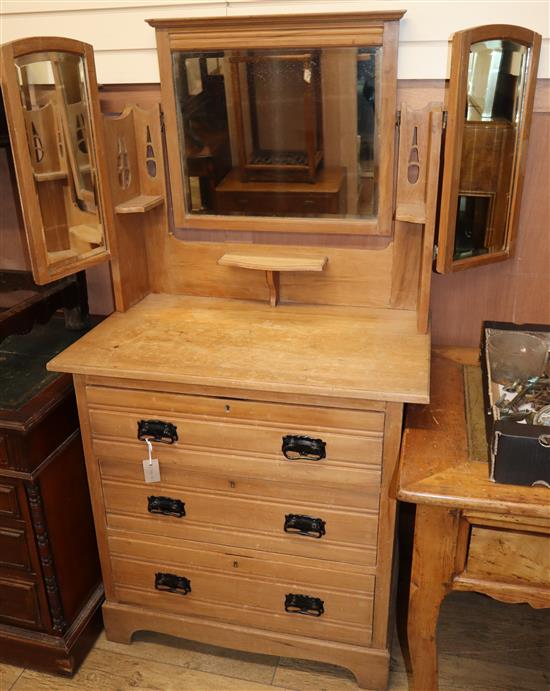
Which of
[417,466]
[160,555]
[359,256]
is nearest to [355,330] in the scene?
[359,256]

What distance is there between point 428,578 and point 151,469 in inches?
30.6

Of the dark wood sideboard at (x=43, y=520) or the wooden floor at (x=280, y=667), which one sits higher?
the dark wood sideboard at (x=43, y=520)

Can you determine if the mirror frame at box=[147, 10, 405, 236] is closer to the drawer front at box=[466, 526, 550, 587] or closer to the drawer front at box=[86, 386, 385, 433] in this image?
the drawer front at box=[86, 386, 385, 433]

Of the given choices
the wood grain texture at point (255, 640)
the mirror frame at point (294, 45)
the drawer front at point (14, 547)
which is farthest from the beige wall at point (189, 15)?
the wood grain texture at point (255, 640)

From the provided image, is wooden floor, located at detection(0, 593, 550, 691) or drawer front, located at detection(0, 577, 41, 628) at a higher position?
drawer front, located at detection(0, 577, 41, 628)

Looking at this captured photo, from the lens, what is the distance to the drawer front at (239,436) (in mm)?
1665

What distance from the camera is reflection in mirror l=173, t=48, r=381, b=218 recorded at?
6.05 feet

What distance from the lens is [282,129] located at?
1.92 metres

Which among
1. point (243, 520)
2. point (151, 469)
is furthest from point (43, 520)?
point (243, 520)

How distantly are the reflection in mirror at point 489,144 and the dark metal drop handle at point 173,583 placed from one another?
4.08 feet

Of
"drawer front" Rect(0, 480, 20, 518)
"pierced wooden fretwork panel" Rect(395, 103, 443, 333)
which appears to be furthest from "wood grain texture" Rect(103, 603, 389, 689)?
"pierced wooden fretwork panel" Rect(395, 103, 443, 333)

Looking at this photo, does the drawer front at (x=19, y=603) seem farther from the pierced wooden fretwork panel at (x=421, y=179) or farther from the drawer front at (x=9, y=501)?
the pierced wooden fretwork panel at (x=421, y=179)

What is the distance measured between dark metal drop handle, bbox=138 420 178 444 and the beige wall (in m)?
1.03

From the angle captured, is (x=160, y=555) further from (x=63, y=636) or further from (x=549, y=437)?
(x=549, y=437)
